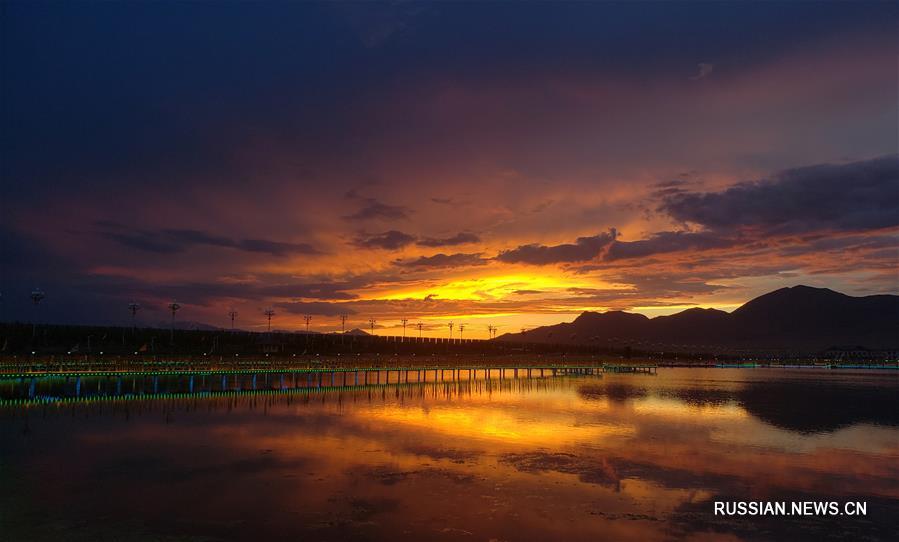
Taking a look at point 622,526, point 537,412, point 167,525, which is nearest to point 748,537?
point 622,526

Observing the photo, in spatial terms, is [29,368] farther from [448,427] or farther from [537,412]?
[537,412]

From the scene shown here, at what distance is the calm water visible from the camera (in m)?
21.4

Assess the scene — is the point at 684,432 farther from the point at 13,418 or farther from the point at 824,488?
the point at 13,418

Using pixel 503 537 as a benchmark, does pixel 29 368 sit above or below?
above

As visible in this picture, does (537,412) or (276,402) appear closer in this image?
(537,412)

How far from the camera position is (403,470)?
101ft

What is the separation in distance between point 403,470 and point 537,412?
A: 3138 cm

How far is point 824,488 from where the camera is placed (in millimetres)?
27812

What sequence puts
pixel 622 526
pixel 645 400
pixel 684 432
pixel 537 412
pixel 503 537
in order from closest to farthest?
pixel 503 537
pixel 622 526
pixel 684 432
pixel 537 412
pixel 645 400

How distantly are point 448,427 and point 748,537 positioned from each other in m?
29.3

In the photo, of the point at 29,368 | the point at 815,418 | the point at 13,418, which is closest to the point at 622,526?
the point at 815,418

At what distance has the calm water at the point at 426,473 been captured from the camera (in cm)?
2136

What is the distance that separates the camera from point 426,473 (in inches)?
1185

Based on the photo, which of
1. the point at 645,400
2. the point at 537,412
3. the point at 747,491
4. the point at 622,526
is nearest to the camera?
the point at 622,526
